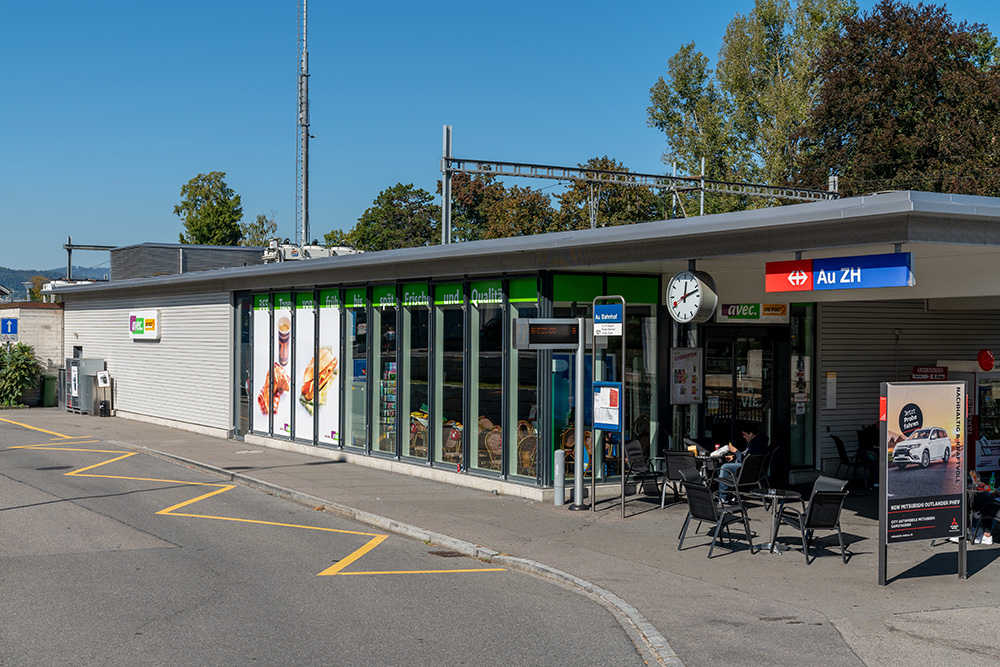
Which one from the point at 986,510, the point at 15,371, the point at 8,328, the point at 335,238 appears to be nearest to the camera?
the point at 986,510

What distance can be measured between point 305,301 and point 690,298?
10.8m

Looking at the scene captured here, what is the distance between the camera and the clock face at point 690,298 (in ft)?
38.4

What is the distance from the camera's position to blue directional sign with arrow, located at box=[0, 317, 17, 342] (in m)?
33.0

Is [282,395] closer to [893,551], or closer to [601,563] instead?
[601,563]

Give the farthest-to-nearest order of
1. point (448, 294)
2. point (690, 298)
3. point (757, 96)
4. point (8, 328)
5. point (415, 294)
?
1. point (757, 96)
2. point (8, 328)
3. point (415, 294)
4. point (448, 294)
5. point (690, 298)

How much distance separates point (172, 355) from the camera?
26.0 metres

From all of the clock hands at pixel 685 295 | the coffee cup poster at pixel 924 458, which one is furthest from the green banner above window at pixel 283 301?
the coffee cup poster at pixel 924 458

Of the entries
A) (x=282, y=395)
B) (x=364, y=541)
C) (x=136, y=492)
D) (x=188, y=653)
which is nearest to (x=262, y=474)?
(x=136, y=492)

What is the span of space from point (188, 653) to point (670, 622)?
3973 mm

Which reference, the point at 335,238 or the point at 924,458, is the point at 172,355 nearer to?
the point at 924,458

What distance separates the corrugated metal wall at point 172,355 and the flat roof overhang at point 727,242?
20.5 ft

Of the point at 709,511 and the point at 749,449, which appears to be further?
the point at 749,449

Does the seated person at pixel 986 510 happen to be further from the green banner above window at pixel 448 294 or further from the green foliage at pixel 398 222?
the green foliage at pixel 398 222

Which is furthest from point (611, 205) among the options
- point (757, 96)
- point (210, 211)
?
point (210, 211)
